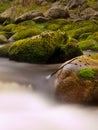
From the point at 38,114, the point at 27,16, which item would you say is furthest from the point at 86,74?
the point at 27,16

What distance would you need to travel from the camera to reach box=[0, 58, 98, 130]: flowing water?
463 inches

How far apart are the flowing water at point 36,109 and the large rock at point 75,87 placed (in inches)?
14.7

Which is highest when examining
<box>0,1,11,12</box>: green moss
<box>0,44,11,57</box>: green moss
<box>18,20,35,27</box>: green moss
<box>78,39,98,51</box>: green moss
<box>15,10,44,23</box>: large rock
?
<box>0,44,11,57</box>: green moss

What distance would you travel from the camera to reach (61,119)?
1226 cm

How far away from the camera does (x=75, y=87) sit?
45.1ft

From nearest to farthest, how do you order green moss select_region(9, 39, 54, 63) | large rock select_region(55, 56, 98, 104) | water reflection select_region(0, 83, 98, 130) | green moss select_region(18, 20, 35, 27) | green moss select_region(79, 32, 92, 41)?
1. water reflection select_region(0, 83, 98, 130)
2. large rock select_region(55, 56, 98, 104)
3. green moss select_region(9, 39, 54, 63)
4. green moss select_region(79, 32, 92, 41)
5. green moss select_region(18, 20, 35, 27)

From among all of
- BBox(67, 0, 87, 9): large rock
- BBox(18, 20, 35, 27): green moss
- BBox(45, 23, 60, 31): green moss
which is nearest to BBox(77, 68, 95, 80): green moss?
BBox(45, 23, 60, 31): green moss

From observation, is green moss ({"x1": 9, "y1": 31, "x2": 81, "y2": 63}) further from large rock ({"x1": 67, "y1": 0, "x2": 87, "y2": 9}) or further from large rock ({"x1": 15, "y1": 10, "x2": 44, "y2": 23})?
large rock ({"x1": 67, "y1": 0, "x2": 87, "y2": 9})

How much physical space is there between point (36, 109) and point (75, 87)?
6.13 feet

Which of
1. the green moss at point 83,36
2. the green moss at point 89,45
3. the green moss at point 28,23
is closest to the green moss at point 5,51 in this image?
the green moss at point 89,45

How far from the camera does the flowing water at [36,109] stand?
11750 mm

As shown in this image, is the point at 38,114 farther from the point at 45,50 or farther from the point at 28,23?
the point at 28,23

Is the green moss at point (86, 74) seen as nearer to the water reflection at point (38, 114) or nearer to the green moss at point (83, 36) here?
the water reflection at point (38, 114)

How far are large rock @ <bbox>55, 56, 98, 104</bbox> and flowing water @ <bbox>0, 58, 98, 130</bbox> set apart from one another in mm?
374
